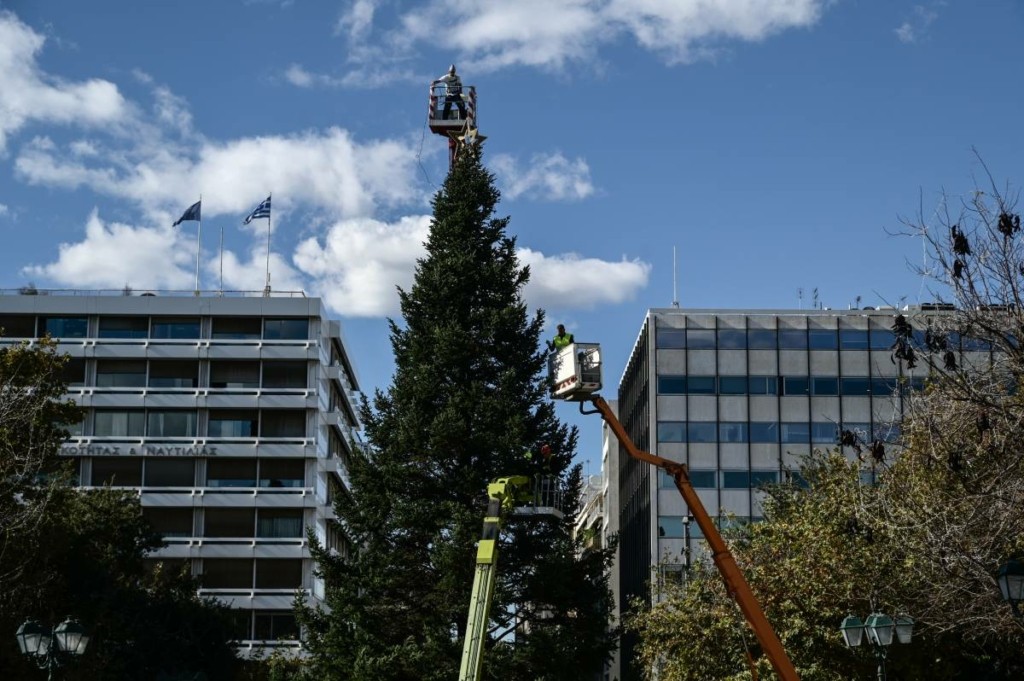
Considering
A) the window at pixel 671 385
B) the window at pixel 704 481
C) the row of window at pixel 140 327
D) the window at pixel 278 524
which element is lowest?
the window at pixel 278 524

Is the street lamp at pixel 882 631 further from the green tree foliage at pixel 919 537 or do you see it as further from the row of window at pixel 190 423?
the row of window at pixel 190 423

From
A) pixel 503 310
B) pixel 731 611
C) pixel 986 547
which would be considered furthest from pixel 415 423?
pixel 986 547

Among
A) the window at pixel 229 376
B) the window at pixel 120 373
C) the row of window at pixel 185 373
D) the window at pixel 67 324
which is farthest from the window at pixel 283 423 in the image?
the window at pixel 67 324

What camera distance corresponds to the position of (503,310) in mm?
45938

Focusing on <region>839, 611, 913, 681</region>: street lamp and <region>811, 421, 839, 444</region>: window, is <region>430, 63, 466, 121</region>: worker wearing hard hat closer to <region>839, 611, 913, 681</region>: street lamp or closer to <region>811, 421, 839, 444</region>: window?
<region>811, 421, 839, 444</region>: window

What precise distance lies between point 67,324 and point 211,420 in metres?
9.85

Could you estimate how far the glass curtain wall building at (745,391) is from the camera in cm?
7456

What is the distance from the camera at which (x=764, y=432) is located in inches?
2958

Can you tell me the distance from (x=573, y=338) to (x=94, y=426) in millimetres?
58719

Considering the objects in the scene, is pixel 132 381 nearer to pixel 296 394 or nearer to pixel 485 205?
pixel 296 394

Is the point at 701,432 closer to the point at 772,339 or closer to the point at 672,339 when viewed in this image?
the point at 672,339

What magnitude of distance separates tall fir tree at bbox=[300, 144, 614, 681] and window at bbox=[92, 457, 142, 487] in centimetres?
3531

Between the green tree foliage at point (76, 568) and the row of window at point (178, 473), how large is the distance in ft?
46.2

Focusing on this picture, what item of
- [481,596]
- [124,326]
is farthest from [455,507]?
[124,326]
